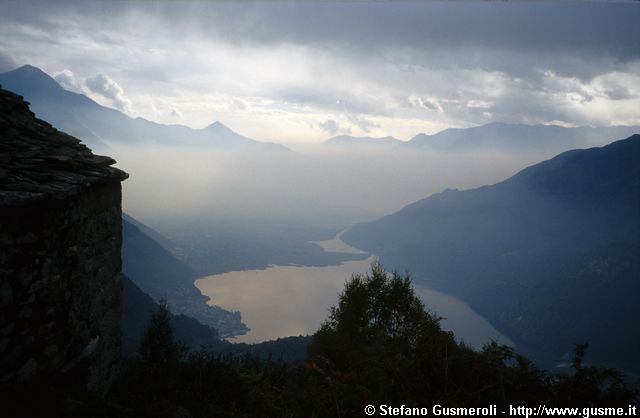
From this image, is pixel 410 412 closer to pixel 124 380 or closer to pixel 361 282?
pixel 124 380

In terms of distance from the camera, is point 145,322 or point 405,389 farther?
point 145,322

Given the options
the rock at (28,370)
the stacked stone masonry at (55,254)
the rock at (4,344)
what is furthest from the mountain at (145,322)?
the rock at (4,344)

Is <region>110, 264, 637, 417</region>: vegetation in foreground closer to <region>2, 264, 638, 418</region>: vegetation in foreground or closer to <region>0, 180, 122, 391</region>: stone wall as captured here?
<region>2, 264, 638, 418</region>: vegetation in foreground

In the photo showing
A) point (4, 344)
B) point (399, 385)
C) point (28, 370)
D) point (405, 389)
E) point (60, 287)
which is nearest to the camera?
point (405, 389)

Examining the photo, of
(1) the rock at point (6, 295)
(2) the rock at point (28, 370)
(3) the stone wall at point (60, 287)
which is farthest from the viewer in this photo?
(2) the rock at point (28, 370)

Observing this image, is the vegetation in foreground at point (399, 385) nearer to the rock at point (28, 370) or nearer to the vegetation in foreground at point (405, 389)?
the vegetation in foreground at point (405, 389)

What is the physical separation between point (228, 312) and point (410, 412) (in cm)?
19401

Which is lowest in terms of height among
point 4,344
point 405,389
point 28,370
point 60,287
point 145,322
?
point 145,322

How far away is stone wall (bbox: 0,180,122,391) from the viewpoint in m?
5.66


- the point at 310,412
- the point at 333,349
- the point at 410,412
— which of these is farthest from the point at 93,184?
the point at 333,349

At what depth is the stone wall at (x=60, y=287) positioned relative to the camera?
5656mm

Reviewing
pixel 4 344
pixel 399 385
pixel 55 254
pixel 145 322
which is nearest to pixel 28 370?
pixel 4 344

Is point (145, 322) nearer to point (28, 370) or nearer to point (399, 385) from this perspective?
point (28, 370)

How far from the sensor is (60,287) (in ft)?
21.9
